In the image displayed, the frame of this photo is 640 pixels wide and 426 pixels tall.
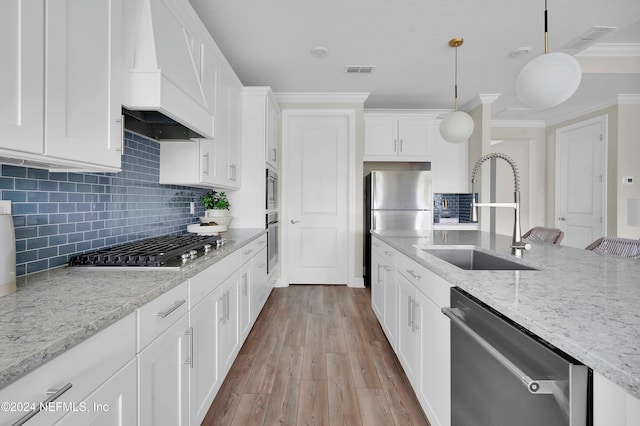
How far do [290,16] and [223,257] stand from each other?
2.02 meters

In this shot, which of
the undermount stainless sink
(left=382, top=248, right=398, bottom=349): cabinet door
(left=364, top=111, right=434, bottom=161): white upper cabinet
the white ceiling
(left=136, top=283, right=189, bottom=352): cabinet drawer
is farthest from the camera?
(left=364, top=111, right=434, bottom=161): white upper cabinet

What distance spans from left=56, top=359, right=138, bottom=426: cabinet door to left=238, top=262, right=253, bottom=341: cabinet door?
4.12ft

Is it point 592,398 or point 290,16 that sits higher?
point 290,16

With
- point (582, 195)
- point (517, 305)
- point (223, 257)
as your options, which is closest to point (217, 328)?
point (223, 257)

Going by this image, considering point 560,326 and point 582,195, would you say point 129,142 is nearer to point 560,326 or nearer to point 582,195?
point 560,326

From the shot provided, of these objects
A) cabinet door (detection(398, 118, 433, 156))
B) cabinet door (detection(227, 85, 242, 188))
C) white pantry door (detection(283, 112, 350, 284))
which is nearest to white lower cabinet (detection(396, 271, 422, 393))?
cabinet door (detection(227, 85, 242, 188))

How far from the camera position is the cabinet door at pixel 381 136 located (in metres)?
4.51

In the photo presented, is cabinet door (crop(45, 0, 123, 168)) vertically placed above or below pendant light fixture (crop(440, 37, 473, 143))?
below

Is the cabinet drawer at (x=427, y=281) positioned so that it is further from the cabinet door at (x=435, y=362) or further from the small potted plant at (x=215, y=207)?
the small potted plant at (x=215, y=207)

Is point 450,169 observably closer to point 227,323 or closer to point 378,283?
point 378,283

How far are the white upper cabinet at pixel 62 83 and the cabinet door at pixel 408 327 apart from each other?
5.29 feet

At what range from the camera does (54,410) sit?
2.07 feet

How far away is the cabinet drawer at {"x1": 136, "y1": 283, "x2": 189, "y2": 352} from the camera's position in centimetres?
96

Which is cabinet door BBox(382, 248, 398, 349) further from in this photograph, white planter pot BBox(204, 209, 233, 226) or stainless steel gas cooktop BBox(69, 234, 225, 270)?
white planter pot BBox(204, 209, 233, 226)
